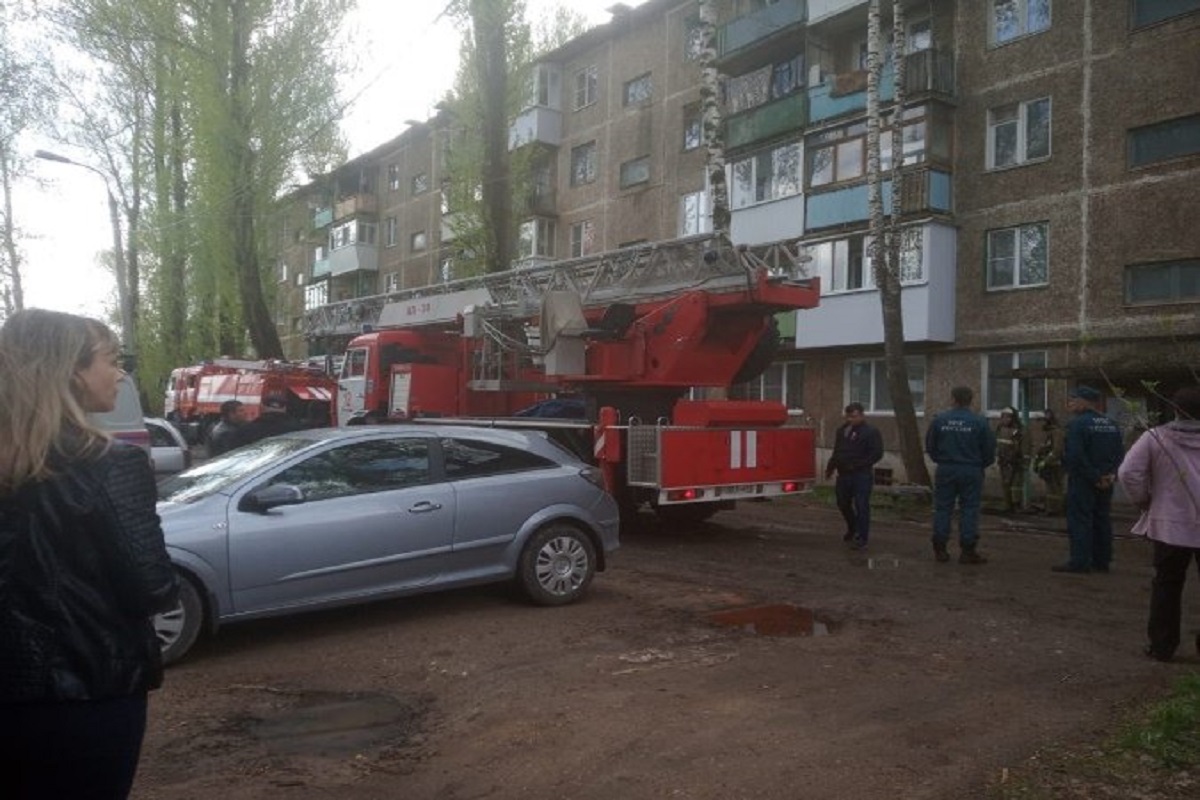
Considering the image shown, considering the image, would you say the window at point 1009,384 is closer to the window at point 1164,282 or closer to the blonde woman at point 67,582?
the window at point 1164,282

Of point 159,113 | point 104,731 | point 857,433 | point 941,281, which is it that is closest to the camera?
point 104,731

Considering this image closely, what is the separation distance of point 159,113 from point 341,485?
25.4 meters

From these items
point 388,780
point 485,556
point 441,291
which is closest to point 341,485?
point 485,556

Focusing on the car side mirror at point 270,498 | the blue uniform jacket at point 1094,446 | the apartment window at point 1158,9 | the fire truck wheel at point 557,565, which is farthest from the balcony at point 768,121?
the car side mirror at point 270,498

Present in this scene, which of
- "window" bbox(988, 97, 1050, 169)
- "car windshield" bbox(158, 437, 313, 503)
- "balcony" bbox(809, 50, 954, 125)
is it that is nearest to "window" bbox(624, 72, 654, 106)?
"balcony" bbox(809, 50, 954, 125)

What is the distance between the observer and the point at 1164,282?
17859 millimetres

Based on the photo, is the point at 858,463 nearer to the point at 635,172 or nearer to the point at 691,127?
the point at 691,127

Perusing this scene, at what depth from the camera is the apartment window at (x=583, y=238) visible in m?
31.9

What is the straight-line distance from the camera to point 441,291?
15414 mm

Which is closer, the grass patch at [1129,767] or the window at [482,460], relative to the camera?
the grass patch at [1129,767]

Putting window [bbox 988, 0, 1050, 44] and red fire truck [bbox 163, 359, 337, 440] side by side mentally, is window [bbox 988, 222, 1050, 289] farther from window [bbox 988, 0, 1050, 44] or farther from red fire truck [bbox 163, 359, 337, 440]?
red fire truck [bbox 163, 359, 337, 440]

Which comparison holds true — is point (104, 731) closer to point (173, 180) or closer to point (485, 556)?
point (485, 556)

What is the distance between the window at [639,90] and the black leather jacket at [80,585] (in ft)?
96.3

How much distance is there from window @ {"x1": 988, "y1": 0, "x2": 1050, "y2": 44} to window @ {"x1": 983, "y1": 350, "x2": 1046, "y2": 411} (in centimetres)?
676
